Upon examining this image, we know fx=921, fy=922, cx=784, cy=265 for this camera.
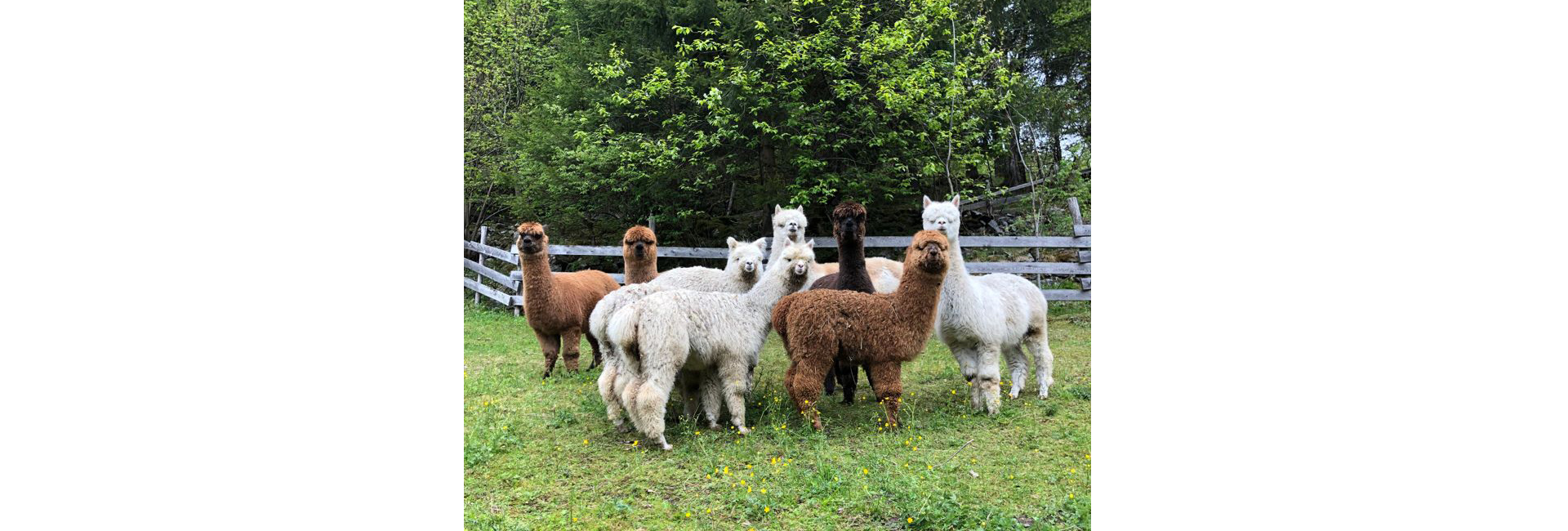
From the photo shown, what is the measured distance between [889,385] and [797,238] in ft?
3.03

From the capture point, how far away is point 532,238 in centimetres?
527

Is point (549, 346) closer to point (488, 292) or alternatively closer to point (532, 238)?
point (488, 292)

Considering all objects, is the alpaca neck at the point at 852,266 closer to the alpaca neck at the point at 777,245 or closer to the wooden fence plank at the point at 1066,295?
the alpaca neck at the point at 777,245

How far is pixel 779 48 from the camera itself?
4895 millimetres

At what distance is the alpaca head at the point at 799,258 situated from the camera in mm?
4914

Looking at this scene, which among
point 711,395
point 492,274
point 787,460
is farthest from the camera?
point 492,274

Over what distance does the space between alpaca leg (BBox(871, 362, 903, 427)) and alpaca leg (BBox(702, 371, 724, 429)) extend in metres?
0.83

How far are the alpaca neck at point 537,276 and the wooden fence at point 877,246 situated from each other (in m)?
0.05

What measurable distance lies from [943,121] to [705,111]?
1.27m

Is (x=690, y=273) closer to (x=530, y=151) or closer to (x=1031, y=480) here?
(x=530, y=151)

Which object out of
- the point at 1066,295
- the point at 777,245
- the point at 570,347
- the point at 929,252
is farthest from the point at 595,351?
the point at 1066,295

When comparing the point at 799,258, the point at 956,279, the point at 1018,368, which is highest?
the point at 799,258

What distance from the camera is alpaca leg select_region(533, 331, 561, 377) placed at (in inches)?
220

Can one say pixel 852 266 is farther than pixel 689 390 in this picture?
No
